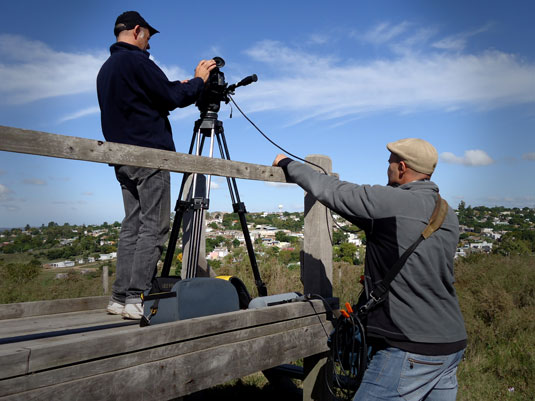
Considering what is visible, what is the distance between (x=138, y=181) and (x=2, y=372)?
1540mm

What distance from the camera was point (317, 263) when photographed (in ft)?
10.4

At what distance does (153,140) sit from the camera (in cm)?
294

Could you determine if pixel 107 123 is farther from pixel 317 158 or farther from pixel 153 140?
pixel 317 158

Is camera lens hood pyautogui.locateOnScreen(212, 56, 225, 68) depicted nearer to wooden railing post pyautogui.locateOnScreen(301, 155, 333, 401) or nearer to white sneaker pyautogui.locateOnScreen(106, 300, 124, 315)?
wooden railing post pyautogui.locateOnScreen(301, 155, 333, 401)

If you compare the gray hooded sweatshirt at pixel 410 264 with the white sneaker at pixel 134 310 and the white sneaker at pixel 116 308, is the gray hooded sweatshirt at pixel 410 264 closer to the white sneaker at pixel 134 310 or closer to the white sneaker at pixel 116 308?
the white sneaker at pixel 134 310

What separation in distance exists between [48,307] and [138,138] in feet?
4.52

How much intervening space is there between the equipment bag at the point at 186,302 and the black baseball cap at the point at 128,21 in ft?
5.95

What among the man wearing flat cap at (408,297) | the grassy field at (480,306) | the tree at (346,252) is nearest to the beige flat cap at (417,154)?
the man wearing flat cap at (408,297)

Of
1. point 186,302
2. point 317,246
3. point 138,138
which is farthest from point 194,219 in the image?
point 186,302

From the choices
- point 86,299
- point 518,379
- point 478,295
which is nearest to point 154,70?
point 86,299

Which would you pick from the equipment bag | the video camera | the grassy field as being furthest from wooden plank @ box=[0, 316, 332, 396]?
the grassy field

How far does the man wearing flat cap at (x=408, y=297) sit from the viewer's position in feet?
6.89

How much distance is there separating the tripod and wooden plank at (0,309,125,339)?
0.50 m

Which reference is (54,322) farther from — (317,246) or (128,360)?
(317,246)
